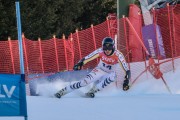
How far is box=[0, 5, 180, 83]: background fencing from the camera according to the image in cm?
1383

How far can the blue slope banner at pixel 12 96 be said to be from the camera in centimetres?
613

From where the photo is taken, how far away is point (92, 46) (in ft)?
54.8

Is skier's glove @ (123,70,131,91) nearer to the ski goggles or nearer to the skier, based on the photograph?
the skier

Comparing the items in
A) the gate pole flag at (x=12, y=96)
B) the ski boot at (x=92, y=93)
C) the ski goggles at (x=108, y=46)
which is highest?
the ski goggles at (x=108, y=46)

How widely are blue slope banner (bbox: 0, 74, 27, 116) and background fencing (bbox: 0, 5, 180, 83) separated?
727 cm

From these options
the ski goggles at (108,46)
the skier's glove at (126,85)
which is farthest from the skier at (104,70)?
the skier's glove at (126,85)

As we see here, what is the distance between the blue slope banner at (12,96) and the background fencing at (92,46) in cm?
727

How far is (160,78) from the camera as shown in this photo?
12.6 metres

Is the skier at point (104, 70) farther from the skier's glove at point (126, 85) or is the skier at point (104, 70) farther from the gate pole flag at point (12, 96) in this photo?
the gate pole flag at point (12, 96)

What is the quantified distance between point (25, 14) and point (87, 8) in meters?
6.60

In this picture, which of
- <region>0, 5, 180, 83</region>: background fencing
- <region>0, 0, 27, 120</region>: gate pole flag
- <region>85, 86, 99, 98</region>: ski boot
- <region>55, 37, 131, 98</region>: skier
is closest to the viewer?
<region>0, 0, 27, 120</region>: gate pole flag

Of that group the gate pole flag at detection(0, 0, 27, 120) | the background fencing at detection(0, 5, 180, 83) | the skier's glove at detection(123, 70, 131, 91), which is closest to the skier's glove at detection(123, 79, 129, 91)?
the skier's glove at detection(123, 70, 131, 91)

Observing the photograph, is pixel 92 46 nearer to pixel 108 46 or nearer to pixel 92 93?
pixel 108 46

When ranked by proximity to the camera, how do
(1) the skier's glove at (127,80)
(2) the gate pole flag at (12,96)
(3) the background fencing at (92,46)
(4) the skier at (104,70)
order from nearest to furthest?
(2) the gate pole flag at (12,96)
(4) the skier at (104,70)
(1) the skier's glove at (127,80)
(3) the background fencing at (92,46)
